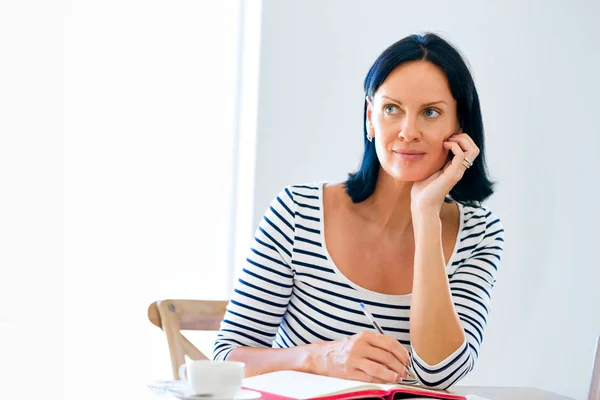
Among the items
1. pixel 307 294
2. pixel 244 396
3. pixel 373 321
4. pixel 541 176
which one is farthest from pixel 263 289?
pixel 541 176

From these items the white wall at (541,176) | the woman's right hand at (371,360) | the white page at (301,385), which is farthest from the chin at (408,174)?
the white wall at (541,176)

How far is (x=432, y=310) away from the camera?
1.40 meters

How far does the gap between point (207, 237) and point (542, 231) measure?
126 centimetres

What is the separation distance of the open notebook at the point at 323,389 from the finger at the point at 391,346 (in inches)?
3.5

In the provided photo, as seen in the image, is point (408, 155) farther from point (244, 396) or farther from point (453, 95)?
point (244, 396)

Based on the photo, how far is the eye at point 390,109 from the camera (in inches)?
60.1

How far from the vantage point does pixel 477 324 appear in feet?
4.92

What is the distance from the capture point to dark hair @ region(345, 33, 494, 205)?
153cm

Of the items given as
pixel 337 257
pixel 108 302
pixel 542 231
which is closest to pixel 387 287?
pixel 337 257

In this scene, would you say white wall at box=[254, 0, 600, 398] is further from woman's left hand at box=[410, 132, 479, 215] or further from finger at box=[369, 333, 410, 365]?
finger at box=[369, 333, 410, 365]

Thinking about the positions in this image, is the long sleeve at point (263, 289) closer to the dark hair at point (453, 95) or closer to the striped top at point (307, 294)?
the striped top at point (307, 294)

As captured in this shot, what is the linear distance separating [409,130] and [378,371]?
48 centimetres

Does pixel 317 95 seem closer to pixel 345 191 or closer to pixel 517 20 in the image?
pixel 517 20

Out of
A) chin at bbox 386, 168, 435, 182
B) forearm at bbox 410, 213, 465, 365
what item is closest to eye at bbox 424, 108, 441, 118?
chin at bbox 386, 168, 435, 182
